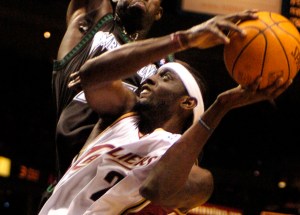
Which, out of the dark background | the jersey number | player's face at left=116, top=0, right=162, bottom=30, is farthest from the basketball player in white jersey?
the dark background

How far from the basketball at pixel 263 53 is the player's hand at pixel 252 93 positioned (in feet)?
0.06

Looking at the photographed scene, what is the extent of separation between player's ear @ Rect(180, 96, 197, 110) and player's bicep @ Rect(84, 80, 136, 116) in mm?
222

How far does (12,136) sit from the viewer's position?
10.4 m

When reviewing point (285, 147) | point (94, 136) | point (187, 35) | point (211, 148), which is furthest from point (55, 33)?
point (187, 35)

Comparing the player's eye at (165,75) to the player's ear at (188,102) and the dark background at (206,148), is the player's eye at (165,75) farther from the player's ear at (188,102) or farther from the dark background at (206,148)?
the dark background at (206,148)

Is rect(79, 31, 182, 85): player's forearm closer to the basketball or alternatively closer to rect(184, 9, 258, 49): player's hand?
rect(184, 9, 258, 49): player's hand

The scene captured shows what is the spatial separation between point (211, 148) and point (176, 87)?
Answer: 300 inches

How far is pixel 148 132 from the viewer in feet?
12.5

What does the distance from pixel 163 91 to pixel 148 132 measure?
0.19 meters

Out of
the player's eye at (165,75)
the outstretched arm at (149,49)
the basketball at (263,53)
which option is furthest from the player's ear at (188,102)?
the basketball at (263,53)

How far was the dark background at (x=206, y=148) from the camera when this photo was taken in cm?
935

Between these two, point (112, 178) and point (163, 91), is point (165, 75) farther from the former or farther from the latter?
point (112, 178)

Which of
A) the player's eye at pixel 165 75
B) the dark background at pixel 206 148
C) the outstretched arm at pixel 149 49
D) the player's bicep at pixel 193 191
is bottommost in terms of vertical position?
the dark background at pixel 206 148

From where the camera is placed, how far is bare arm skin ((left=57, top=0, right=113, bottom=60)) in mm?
4645
